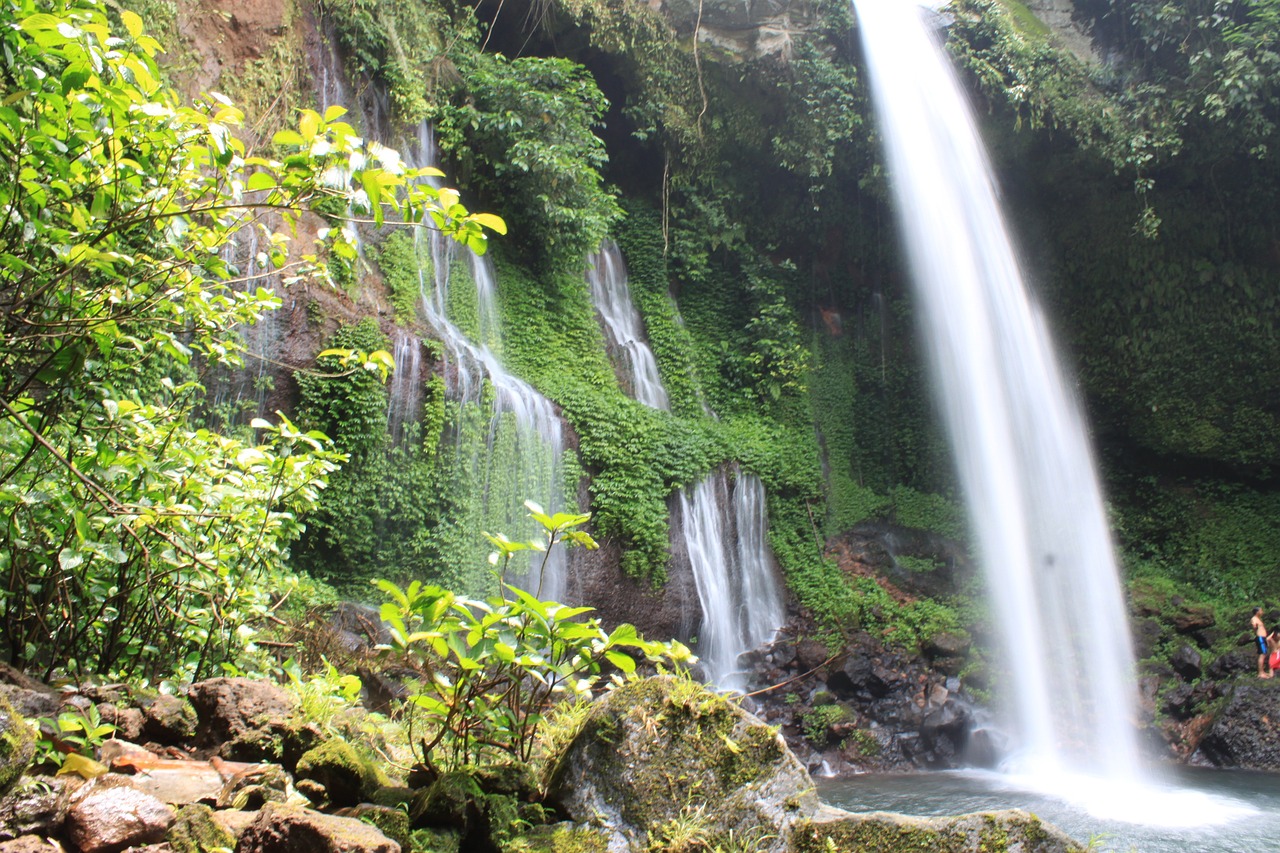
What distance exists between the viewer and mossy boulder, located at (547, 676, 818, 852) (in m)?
2.49

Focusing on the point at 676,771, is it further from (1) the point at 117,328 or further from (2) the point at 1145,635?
(2) the point at 1145,635

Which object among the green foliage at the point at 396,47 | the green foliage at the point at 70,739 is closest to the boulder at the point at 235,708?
the green foliage at the point at 70,739

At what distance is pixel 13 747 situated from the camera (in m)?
1.83

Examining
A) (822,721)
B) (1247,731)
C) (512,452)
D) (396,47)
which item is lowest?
(1247,731)

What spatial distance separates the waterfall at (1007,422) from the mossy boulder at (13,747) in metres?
10.8

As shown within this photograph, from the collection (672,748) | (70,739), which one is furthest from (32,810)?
(672,748)

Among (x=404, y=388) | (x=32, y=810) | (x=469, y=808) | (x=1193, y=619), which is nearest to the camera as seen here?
(x=32, y=810)

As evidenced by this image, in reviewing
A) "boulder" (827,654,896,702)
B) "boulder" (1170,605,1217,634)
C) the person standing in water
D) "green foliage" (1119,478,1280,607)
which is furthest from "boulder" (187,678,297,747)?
"green foliage" (1119,478,1280,607)

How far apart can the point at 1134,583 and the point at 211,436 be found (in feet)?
43.2

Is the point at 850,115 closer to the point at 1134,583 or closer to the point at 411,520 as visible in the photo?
the point at 1134,583

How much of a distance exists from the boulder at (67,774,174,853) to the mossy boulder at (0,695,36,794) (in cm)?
15

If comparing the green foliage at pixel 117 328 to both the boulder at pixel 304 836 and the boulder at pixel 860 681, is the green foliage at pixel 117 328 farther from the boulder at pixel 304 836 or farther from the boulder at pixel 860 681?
the boulder at pixel 860 681

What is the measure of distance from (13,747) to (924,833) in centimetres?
242

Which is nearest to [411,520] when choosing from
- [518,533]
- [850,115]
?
[518,533]
